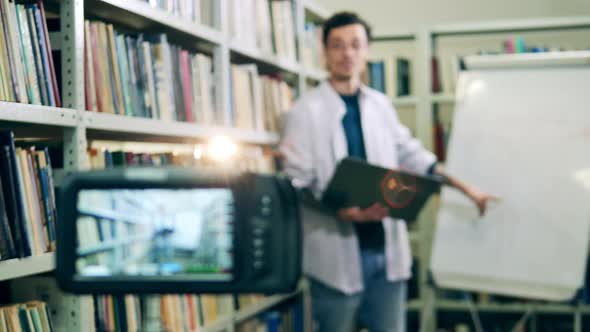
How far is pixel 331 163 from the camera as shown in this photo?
220cm

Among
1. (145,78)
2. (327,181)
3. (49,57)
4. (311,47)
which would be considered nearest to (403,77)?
(311,47)

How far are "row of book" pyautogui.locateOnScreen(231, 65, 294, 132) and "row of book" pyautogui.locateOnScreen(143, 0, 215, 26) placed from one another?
0.21m

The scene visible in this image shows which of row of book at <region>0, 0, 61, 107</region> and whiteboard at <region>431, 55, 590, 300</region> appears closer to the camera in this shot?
row of book at <region>0, 0, 61, 107</region>

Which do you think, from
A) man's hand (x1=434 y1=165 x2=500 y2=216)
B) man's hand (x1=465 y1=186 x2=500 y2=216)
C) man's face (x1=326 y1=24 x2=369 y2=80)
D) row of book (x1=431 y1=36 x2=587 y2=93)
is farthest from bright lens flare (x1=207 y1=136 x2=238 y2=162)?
row of book (x1=431 y1=36 x2=587 y2=93)

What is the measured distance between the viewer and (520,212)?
8.11 feet

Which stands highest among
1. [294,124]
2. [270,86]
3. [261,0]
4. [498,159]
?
[261,0]

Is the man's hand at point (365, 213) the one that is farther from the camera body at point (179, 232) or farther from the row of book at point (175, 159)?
the camera body at point (179, 232)

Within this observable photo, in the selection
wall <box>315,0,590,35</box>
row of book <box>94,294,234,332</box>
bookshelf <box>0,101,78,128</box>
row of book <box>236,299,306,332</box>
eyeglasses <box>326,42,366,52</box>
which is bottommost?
row of book <box>236,299,306,332</box>

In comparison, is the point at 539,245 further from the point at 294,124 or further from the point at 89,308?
the point at 89,308

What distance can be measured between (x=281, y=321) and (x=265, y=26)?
116 centimetres

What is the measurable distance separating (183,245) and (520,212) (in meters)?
2.07

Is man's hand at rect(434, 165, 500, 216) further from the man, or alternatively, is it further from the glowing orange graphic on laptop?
the glowing orange graphic on laptop

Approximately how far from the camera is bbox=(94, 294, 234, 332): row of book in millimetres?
1535

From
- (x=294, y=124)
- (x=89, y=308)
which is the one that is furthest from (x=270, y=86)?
(x=89, y=308)
